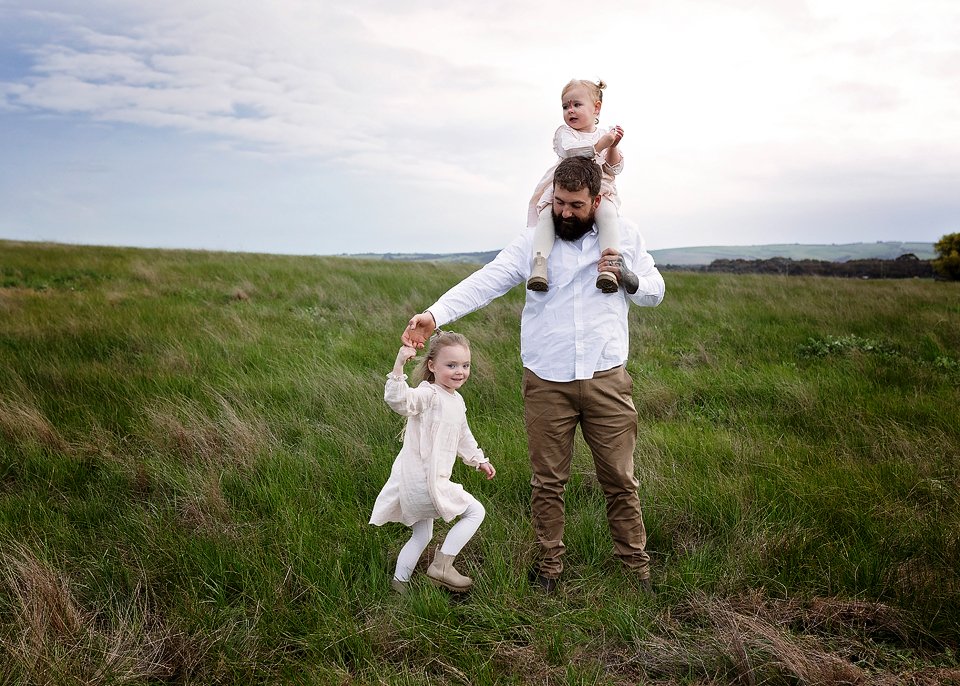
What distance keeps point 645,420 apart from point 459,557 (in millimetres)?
2636

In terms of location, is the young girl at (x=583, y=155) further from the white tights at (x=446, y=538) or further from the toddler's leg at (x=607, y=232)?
the white tights at (x=446, y=538)

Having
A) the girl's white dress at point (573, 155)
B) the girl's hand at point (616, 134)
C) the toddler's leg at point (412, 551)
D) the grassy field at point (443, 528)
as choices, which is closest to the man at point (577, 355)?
the girl's white dress at point (573, 155)

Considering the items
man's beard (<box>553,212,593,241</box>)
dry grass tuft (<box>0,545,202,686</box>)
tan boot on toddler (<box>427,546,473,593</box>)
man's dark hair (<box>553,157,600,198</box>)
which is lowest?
dry grass tuft (<box>0,545,202,686</box>)

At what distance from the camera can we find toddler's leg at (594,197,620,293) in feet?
9.61

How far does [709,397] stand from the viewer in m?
6.10

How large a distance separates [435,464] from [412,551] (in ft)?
1.72

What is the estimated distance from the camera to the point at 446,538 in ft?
10.0

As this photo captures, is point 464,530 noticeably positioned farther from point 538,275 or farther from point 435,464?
point 538,275

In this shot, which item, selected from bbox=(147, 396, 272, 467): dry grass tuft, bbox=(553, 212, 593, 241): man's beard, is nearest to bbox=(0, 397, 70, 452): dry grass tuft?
bbox=(147, 396, 272, 467): dry grass tuft

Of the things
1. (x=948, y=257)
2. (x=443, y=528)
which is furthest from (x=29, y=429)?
(x=948, y=257)

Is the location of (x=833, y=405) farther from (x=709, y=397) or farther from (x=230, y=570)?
(x=230, y=570)

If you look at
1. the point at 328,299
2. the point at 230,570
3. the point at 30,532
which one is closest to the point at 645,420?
the point at 230,570

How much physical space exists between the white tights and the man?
0.37 metres

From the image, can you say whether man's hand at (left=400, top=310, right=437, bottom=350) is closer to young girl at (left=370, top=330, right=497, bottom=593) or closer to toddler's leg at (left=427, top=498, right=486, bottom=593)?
young girl at (left=370, top=330, right=497, bottom=593)
